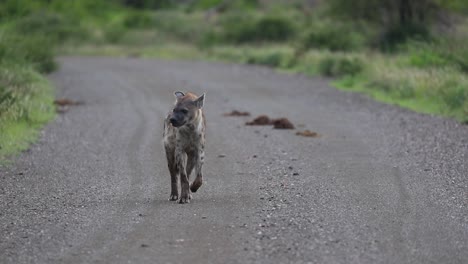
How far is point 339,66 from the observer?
30.4 m

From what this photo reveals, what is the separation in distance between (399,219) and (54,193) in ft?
13.6

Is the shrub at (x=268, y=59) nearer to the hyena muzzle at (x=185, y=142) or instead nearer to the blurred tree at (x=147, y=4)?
the hyena muzzle at (x=185, y=142)

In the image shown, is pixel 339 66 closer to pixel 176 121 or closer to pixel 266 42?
pixel 266 42

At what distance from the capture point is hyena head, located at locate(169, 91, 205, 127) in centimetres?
1025

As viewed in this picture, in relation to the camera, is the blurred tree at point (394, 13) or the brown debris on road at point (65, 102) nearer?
the brown debris on road at point (65, 102)

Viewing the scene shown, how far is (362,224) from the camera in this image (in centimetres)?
901

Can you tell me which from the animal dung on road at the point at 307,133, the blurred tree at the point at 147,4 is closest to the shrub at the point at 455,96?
the animal dung on road at the point at 307,133

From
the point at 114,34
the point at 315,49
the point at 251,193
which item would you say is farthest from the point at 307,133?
the point at 114,34

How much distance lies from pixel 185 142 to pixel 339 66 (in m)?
20.2

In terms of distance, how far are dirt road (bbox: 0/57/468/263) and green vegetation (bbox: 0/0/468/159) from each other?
1.23 m

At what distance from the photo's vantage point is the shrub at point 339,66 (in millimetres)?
29203

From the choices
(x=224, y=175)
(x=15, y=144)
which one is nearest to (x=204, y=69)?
(x=15, y=144)

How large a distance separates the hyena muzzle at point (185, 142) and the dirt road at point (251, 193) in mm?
233

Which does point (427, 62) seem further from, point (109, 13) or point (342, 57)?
point (109, 13)
